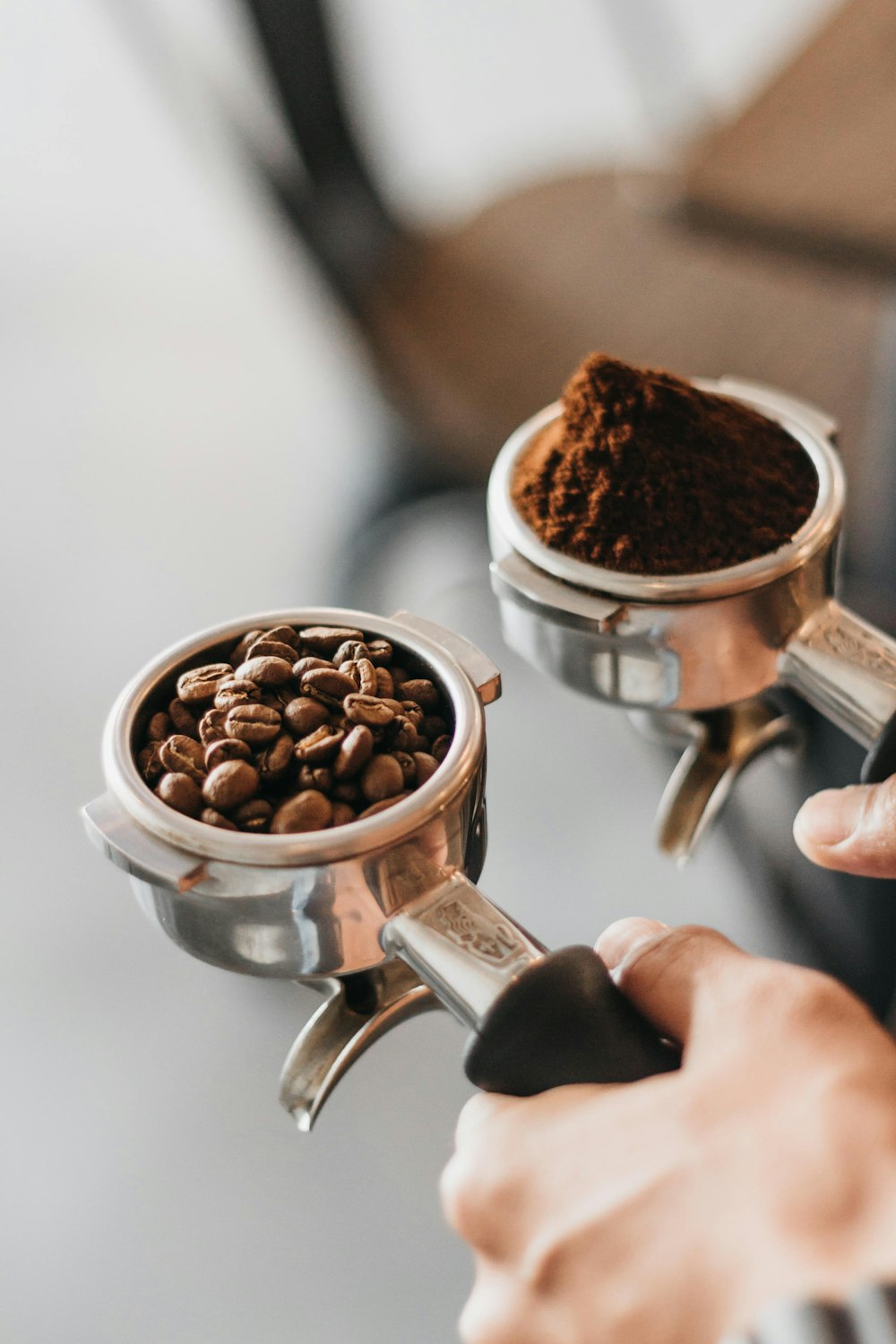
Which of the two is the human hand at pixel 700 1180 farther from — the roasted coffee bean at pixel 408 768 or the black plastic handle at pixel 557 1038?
the roasted coffee bean at pixel 408 768

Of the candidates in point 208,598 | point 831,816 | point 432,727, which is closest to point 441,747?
point 432,727

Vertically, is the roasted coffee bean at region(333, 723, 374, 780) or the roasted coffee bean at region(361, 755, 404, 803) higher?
the roasted coffee bean at region(333, 723, 374, 780)

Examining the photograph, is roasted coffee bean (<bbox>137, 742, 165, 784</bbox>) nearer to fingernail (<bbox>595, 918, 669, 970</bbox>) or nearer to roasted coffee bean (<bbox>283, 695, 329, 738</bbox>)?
roasted coffee bean (<bbox>283, 695, 329, 738</bbox>)

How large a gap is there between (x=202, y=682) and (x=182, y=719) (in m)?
0.02

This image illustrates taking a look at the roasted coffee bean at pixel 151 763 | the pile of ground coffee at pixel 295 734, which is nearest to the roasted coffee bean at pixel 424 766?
the pile of ground coffee at pixel 295 734

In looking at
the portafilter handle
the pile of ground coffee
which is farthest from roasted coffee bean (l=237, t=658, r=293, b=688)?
the portafilter handle

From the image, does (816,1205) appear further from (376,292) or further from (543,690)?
(376,292)

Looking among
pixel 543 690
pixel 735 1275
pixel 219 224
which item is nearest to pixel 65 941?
pixel 543 690

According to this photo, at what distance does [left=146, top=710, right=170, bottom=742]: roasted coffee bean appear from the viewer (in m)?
0.51

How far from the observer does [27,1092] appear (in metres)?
0.93

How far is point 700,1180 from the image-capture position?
41 centimetres

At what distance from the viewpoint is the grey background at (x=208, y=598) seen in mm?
842

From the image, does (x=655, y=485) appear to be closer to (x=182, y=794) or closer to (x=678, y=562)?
(x=678, y=562)

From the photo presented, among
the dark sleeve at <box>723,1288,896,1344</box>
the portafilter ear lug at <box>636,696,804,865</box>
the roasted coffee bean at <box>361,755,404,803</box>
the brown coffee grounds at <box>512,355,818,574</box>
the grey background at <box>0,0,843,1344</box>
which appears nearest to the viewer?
the dark sleeve at <box>723,1288,896,1344</box>
